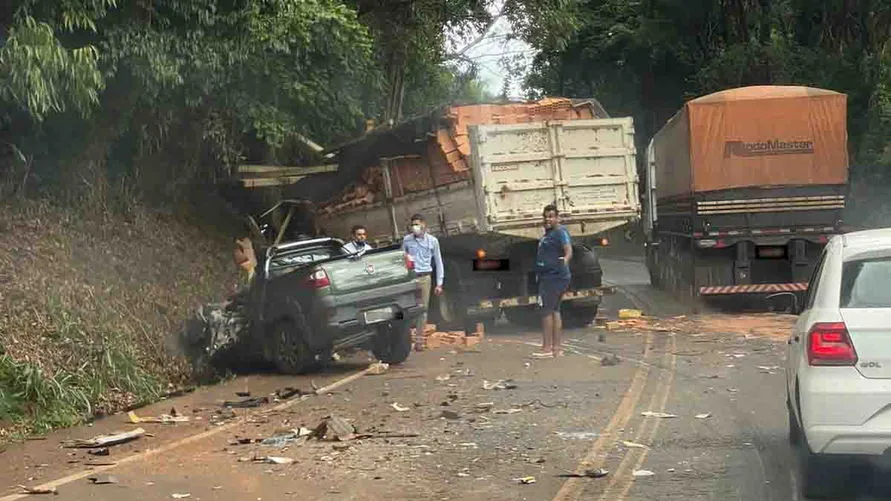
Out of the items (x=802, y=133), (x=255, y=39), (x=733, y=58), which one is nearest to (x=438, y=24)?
(x=802, y=133)

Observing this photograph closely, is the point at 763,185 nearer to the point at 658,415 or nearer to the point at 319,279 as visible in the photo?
the point at 319,279

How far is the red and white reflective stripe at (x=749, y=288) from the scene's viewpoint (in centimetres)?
1947

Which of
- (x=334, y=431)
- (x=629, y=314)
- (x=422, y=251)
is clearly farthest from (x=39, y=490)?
(x=629, y=314)

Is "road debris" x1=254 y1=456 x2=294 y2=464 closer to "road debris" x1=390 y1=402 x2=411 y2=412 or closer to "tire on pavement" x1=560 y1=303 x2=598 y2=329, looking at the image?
"road debris" x1=390 y1=402 x2=411 y2=412

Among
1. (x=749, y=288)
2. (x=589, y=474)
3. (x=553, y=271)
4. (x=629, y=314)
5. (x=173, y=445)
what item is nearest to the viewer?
(x=589, y=474)

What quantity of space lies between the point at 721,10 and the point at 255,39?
2572 cm

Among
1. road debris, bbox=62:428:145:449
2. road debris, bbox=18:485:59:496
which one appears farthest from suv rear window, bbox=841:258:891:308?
road debris, bbox=62:428:145:449

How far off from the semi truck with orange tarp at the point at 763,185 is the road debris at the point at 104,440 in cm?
1197

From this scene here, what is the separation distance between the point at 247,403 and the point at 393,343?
9.56 feet

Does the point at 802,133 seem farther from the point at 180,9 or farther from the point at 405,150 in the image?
the point at 180,9

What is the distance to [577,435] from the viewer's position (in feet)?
30.3

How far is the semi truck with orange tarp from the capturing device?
19.5m

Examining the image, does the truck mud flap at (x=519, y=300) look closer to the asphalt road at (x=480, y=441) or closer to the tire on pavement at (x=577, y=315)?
the tire on pavement at (x=577, y=315)

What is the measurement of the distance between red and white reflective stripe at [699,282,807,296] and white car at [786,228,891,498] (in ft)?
41.8
